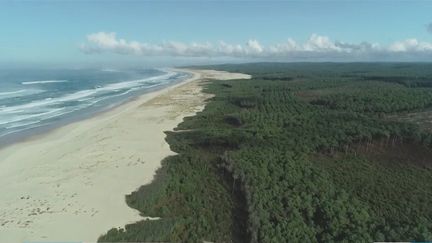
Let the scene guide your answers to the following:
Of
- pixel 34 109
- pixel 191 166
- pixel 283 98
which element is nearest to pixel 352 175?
pixel 191 166

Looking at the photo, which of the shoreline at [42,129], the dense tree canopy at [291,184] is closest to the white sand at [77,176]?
the shoreline at [42,129]

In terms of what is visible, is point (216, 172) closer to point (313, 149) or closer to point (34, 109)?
point (313, 149)

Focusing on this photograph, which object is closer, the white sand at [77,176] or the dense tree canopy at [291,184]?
the dense tree canopy at [291,184]

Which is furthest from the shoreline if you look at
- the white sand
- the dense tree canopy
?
the dense tree canopy

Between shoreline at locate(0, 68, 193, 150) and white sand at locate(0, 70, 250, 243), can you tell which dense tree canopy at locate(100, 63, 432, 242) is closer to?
white sand at locate(0, 70, 250, 243)

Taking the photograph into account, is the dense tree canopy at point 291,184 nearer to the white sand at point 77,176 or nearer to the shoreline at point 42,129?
the white sand at point 77,176

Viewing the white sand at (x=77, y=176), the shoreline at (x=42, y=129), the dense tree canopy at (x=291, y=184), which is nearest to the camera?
the dense tree canopy at (x=291, y=184)

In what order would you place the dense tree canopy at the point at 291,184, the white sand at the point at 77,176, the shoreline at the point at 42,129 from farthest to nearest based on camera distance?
1. the shoreline at the point at 42,129
2. the white sand at the point at 77,176
3. the dense tree canopy at the point at 291,184

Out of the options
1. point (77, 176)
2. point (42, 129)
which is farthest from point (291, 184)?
point (42, 129)

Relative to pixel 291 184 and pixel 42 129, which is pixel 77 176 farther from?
pixel 42 129
